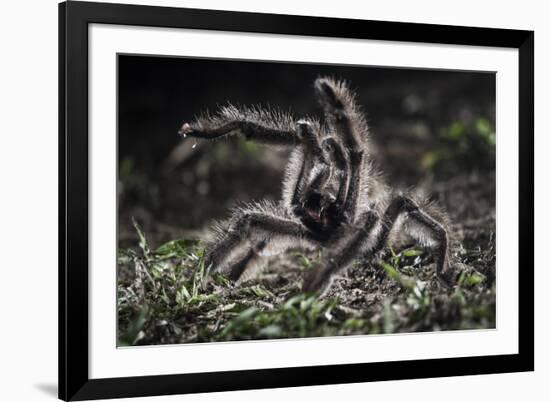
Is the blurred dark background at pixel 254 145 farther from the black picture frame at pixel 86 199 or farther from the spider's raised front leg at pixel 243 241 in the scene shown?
the spider's raised front leg at pixel 243 241

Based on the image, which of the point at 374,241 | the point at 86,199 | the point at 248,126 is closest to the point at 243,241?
the point at 248,126

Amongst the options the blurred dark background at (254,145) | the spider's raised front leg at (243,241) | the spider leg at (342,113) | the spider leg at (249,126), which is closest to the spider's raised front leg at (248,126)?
the spider leg at (249,126)

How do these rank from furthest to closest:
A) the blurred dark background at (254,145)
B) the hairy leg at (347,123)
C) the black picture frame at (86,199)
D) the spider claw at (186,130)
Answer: the blurred dark background at (254,145)
the hairy leg at (347,123)
the spider claw at (186,130)
the black picture frame at (86,199)

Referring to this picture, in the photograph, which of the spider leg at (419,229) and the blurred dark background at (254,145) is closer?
the spider leg at (419,229)

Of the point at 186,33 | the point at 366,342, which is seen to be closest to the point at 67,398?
the point at 366,342

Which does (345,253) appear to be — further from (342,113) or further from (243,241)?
(342,113)

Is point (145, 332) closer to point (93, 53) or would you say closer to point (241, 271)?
point (241, 271)

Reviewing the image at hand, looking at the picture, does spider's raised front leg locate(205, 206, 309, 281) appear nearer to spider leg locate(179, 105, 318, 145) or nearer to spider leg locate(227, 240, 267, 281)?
spider leg locate(227, 240, 267, 281)
